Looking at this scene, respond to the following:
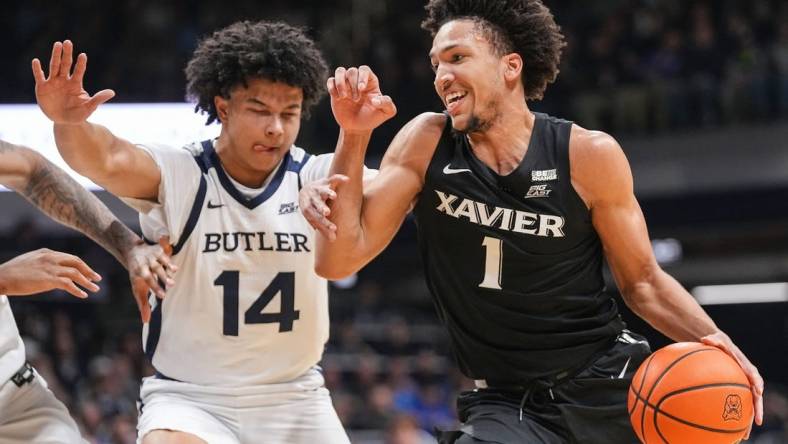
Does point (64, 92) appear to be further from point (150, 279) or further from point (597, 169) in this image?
point (597, 169)

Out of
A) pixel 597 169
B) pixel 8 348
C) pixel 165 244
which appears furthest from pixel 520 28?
pixel 8 348

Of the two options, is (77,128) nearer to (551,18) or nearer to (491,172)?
(491,172)

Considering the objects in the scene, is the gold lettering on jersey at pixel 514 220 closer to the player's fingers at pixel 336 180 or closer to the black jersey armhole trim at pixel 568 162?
the black jersey armhole trim at pixel 568 162

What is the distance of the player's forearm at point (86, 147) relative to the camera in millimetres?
4316

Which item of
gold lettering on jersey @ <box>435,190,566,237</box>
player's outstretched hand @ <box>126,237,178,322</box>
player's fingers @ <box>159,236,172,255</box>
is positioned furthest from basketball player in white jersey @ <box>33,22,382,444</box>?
gold lettering on jersey @ <box>435,190,566,237</box>

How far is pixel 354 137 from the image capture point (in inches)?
160

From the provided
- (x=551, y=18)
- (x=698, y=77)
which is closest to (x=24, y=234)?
(x=698, y=77)

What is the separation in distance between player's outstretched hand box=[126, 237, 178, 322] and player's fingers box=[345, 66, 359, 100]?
3.05 ft

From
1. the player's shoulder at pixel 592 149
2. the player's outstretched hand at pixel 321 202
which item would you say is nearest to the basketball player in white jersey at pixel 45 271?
the player's outstretched hand at pixel 321 202

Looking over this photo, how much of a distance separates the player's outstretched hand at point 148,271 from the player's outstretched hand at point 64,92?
596 mm

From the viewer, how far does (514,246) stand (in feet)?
13.7

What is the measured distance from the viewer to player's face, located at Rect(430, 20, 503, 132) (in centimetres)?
421

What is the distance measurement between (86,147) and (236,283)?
2.74ft

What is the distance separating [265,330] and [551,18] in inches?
70.7
